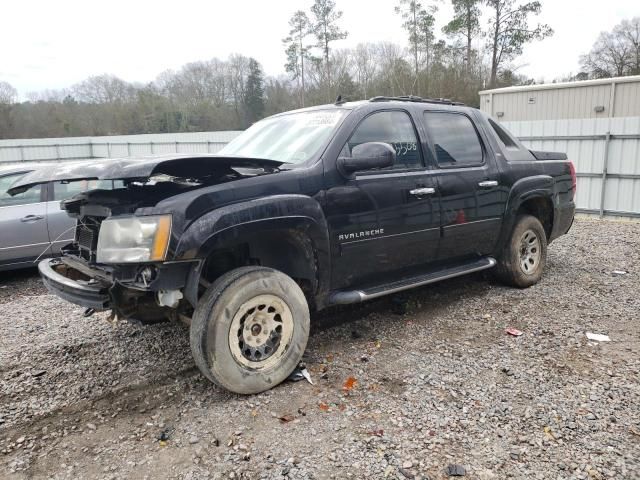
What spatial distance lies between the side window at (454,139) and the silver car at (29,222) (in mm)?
4460

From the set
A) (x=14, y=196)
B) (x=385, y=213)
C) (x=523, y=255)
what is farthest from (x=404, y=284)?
(x=14, y=196)

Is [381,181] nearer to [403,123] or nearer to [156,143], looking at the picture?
[403,123]

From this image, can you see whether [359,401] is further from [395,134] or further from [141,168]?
[395,134]

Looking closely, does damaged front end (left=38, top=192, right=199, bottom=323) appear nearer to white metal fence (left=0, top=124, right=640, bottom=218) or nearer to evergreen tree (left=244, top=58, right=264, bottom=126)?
white metal fence (left=0, top=124, right=640, bottom=218)

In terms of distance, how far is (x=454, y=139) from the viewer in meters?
4.70

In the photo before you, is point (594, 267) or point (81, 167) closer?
point (81, 167)

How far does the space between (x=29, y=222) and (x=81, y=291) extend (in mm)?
3894

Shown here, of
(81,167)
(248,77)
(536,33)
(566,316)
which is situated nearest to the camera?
(81,167)

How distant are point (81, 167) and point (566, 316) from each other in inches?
169

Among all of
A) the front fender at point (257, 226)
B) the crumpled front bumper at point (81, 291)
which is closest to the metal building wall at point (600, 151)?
the front fender at point (257, 226)

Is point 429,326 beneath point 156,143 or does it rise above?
beneath

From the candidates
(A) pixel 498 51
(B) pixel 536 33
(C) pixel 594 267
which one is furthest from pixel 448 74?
(C) pixel 594 267

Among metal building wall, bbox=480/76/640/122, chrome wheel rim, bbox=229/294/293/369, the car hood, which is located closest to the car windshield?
the car hood

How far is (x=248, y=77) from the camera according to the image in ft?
176
